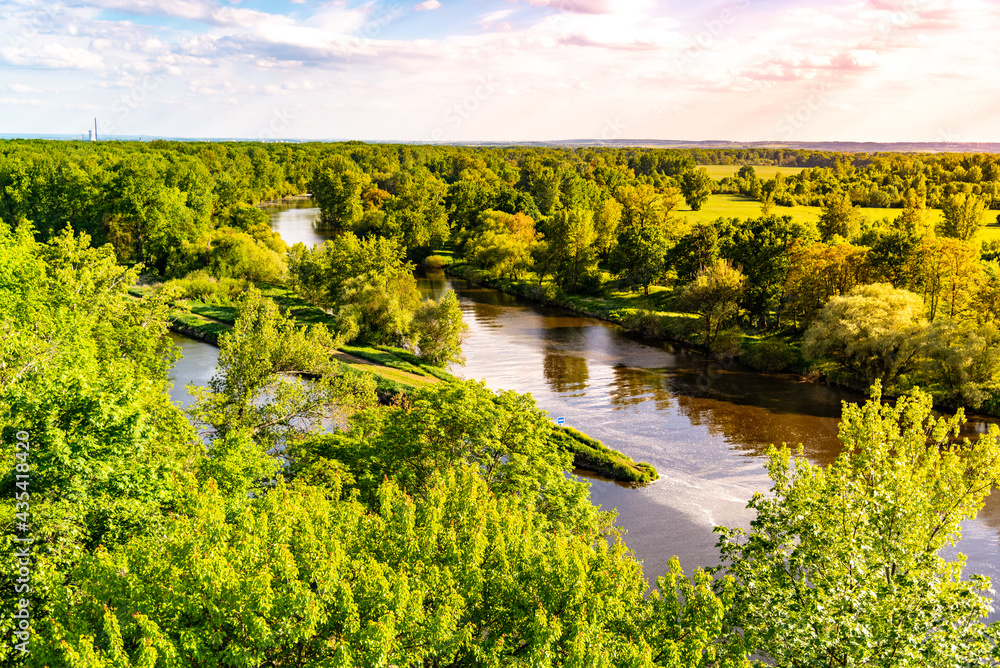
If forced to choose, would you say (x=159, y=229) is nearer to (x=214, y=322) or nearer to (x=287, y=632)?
(x=214, y=322)

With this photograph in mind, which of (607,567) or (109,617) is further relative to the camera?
(607,567)

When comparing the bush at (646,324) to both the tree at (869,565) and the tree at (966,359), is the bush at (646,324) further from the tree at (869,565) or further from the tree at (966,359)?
the tree at (869,565)

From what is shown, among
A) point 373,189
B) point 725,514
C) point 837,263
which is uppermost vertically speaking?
point 373,189

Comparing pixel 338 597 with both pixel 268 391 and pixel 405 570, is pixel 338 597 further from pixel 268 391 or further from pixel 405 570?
pixel 268 391

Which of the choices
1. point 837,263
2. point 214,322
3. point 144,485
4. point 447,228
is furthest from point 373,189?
point 144,485

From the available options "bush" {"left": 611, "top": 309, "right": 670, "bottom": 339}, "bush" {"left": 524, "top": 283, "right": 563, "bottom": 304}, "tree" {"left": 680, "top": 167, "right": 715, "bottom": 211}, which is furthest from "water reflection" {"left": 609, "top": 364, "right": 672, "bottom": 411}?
"tree" {"left": 680, "top": 167, "right": 715, "bottom": 211}

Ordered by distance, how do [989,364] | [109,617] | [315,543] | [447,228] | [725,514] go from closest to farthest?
1. [109,617]
2. [315,543]
3. [725,514]
4. [989,364]
5. [447,228]
